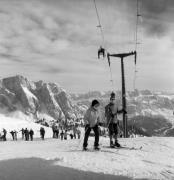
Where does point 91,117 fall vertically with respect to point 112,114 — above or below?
below

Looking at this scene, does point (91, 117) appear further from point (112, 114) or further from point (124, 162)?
point (124, 162)

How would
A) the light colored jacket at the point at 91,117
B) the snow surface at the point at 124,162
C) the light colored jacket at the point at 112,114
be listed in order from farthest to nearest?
1. the light colored jacket at the point at 112,114
2. the light colored jacket at the point at 91,117
3. the snow surface at the point at 124,162

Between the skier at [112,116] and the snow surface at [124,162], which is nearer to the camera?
the snow surface at [124,162]

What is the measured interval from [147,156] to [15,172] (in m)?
6.31

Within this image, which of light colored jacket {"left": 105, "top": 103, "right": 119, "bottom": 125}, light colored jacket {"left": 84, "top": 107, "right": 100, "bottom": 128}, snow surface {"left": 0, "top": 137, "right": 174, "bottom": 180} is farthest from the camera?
light colored jacket {"left": 105, "top": 103, "right": 119, "bottom": 125}

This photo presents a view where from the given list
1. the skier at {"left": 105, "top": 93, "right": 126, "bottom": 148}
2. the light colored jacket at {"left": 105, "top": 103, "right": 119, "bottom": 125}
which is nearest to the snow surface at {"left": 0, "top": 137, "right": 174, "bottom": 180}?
the skier at {"left": 105, "top": 93, "right": 126, "bottom": 148}

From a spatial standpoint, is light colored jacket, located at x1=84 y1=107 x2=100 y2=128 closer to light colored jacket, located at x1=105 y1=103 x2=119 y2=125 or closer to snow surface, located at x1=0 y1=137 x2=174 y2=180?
light colored jacket, located at x1=105 y1=103 x2=119 y2=125

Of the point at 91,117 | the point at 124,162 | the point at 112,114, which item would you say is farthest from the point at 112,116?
the point at 124,162

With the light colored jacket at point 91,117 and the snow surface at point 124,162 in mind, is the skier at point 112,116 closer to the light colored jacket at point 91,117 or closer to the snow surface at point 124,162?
the snow surface at point 124,162

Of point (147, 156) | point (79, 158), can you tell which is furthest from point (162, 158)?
point (79, 158)

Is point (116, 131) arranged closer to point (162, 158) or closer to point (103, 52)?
point (162, 158)

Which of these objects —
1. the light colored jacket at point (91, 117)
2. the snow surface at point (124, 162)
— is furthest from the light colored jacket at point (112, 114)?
the snow surface at point (124, 162)

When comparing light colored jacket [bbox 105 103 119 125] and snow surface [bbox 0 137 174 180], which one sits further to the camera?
light colored jacket [bbox 105 103 119 125]

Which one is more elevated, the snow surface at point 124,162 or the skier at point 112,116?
the skier at point 112,116
